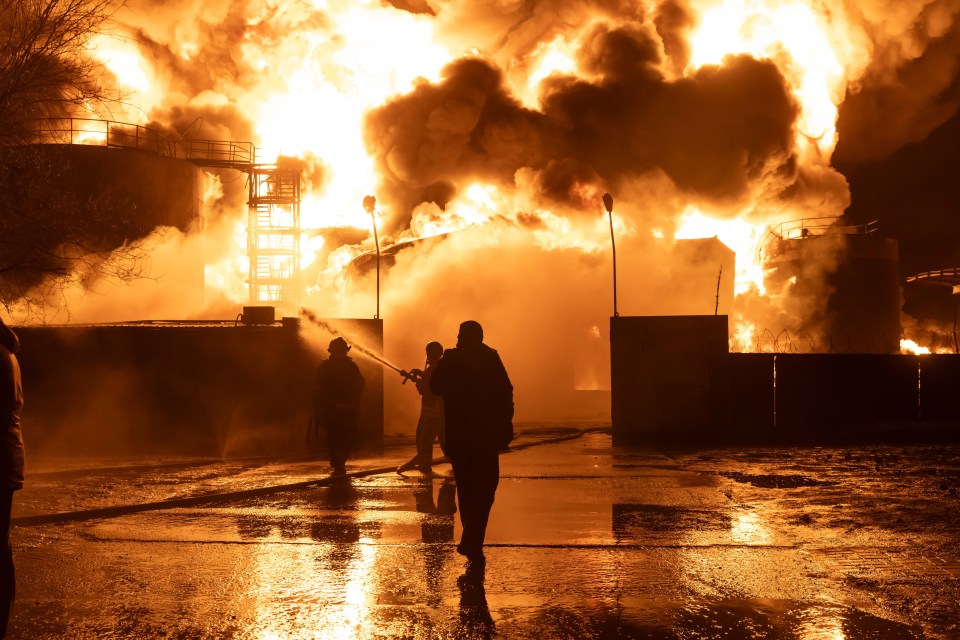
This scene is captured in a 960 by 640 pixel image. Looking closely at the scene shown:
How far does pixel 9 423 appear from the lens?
4750mm

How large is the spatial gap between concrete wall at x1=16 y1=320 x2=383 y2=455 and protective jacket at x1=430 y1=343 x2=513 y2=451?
9.38m

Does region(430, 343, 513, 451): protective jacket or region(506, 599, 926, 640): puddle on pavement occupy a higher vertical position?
region(430, 343, 513, 451): protective jacket

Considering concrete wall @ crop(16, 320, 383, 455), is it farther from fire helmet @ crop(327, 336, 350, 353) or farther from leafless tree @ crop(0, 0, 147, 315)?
fire helmet @ crop(327, 336, 350, 353)

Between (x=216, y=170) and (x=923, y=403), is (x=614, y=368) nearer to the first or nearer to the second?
(x=923, y=403)

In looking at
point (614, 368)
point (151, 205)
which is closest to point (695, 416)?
point (614, 368)

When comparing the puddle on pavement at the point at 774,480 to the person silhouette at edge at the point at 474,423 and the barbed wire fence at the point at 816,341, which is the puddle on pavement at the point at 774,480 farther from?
the barbed wire fence at the point at 816,341

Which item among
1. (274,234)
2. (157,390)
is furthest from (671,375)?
(274,234)

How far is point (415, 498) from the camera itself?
10328 millimetres

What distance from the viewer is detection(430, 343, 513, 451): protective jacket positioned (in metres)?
7.11

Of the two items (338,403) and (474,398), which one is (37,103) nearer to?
(338,403)

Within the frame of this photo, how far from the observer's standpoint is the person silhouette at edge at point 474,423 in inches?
274

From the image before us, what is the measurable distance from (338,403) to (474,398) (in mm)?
5845

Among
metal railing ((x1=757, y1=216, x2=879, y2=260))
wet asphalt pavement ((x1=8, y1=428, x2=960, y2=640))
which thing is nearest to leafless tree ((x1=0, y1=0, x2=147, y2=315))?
wet asphalt pavement ((x1=8, y1=428, x2=960, y2=640))

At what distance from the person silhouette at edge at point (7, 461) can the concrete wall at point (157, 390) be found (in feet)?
36.6
